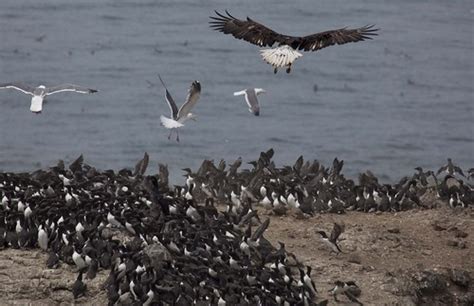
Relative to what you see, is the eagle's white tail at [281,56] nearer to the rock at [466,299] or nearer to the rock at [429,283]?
the rock at [429,283]

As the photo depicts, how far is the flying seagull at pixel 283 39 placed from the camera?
13773mm

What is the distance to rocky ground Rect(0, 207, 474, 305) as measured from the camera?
12.2m

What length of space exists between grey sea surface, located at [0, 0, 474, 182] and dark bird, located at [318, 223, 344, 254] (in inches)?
204

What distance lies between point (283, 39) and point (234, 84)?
350 inches

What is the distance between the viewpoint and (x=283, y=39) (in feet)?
45.9

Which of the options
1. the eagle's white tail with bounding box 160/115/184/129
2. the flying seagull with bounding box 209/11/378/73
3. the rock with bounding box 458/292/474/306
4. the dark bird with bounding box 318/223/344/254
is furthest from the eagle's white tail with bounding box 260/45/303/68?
the rock with bounding box 458/292/474/306

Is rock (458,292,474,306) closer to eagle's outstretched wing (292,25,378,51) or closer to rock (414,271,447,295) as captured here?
rock (414,271,447,295)

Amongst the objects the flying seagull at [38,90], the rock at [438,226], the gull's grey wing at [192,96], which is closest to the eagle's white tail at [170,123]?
the gull's grey wing at [192,96]

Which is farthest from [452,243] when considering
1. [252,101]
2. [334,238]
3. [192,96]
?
[192,96]

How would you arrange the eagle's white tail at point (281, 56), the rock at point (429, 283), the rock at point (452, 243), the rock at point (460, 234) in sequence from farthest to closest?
1. the rock at point (460, 234)
2. the rock at point (452, 243)
3. the eagle's white tail at point (281, 56)
4. the rock at point (429, 283)

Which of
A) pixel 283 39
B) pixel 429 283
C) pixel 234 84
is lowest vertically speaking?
pixel 429 283

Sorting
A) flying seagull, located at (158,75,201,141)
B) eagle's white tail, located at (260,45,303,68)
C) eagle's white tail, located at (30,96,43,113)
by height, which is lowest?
eagle's white tail, located at (30,96,43,113)

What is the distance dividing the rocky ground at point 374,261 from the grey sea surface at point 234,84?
4.39 meters

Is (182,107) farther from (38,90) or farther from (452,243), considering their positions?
(452,243)
